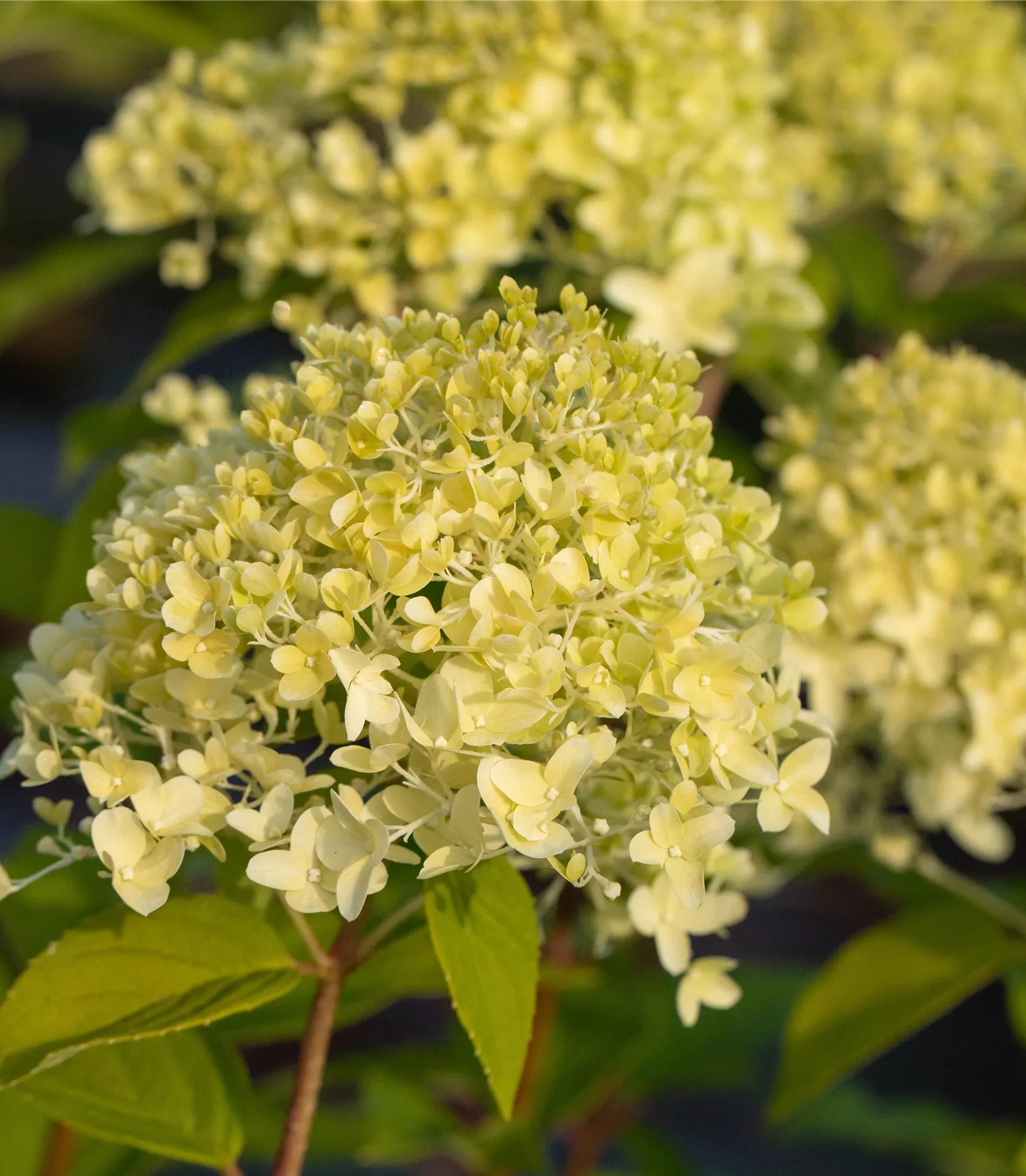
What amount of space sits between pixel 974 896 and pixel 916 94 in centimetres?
58

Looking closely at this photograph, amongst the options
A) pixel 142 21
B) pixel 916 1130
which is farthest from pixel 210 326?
pixel 916 1130

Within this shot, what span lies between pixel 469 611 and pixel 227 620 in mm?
80

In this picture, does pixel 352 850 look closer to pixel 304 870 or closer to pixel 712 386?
pixel 304 870

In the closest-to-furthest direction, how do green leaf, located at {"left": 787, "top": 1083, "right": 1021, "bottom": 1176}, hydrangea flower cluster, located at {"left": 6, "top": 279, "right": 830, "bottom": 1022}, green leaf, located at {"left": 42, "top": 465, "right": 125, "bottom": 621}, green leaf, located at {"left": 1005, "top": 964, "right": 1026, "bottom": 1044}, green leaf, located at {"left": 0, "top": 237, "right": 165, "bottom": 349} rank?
hydrangea flower cluster, located at {"left": 6, "top": 279, "right": 830, "bottom": 1022} < green leaf, located at {"left": 42, "top": 465, "right": 125, "bottom": 621} < green leaf, located at {"left": 1005, "top": 964, "right": 1026, "bottom": 1044} < green leaf, located at {"left": 0, "top": 237, "right": 165, "bottom": 349} < green leaf, located at {"left": 787, "top": 1083, "right": 1021, "bottom": 1176}

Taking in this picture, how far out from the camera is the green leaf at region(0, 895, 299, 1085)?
1.38ft

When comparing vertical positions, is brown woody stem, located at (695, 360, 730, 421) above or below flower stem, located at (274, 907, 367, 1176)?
above

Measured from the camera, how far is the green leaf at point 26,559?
0.75 metres

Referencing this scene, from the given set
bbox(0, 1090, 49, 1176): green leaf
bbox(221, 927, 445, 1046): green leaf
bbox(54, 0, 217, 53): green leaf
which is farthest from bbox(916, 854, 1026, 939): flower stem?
bbox(54, 0, 217, 53): green leaf

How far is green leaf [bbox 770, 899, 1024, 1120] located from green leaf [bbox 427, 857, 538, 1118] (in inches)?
12.8

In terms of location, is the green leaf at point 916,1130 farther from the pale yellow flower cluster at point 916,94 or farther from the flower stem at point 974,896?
the pale yellow flower cluster at point 916,94

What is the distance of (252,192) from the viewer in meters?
0.71

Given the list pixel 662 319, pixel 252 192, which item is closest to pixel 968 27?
pixel 662 319

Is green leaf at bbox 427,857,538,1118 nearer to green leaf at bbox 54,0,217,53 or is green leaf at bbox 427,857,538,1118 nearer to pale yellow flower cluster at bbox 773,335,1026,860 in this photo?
pale yellow flower cluster at bbox 773,335,1026,860

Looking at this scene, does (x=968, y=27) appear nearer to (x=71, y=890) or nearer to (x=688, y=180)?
(x=688, y=180)
